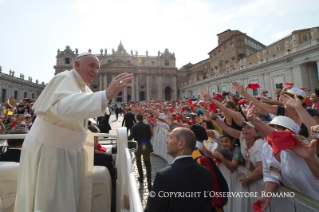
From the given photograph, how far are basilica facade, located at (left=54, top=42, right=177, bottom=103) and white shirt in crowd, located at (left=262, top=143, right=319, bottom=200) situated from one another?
5385cm

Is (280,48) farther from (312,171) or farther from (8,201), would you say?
(8,201)

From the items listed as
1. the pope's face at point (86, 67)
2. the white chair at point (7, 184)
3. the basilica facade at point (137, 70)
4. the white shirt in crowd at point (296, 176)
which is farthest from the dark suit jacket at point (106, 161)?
the basilica facade at point (137, 70)

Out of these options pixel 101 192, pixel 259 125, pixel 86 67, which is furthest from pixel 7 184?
pixel 259 125

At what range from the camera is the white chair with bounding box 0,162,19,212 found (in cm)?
182

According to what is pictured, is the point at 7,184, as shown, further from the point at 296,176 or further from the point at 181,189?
the point at 296,176

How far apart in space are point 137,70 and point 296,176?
58.0 m

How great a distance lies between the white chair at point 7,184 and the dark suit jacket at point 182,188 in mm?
1553

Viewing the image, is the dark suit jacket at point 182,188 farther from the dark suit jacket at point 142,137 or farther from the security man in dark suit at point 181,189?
the dark suit jacket at point 142,137

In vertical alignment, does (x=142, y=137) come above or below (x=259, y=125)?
below

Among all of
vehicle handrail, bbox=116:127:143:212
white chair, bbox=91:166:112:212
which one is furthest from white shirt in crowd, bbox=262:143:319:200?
white chair, bbox=91:166:112:212

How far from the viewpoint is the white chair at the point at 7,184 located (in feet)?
5.96

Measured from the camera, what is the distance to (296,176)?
1773 millimetres

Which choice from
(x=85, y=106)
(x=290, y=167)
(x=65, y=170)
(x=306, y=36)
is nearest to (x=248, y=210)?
(x=290, y=167)

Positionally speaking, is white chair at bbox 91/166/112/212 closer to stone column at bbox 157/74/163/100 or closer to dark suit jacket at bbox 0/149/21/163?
dark suit jacket at bbox 0/149/21/163
